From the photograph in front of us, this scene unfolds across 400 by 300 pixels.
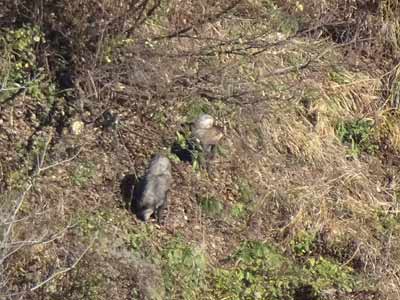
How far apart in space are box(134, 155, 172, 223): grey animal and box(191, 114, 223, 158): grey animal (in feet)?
1.62

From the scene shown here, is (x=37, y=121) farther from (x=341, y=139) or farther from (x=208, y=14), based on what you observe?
(x=341, y=139)

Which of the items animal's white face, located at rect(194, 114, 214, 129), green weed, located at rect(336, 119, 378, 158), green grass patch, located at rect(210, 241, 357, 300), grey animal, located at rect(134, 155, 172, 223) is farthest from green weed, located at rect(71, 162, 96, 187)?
green weed, located at rect(336, 119, 378, 158)

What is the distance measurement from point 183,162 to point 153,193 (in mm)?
585

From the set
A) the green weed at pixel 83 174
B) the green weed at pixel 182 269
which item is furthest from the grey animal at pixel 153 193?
the green weed at pixel 83 174

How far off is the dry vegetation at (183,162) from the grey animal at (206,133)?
13 cm

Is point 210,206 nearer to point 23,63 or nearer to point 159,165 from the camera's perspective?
point 159,165

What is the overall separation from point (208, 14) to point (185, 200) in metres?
1.46

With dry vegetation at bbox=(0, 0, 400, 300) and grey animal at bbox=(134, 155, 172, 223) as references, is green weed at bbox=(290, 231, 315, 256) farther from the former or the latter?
grey animal at bbox=(134, 155, 172, 223)

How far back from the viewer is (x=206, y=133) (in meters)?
7.51

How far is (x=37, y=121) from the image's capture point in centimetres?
726

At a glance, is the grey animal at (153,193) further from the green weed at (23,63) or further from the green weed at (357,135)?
the green weed at (357,135)

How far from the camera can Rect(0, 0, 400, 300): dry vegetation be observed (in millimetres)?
6566

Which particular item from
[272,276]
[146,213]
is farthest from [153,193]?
[272,276]

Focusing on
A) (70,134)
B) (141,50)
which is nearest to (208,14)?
(141,50)
